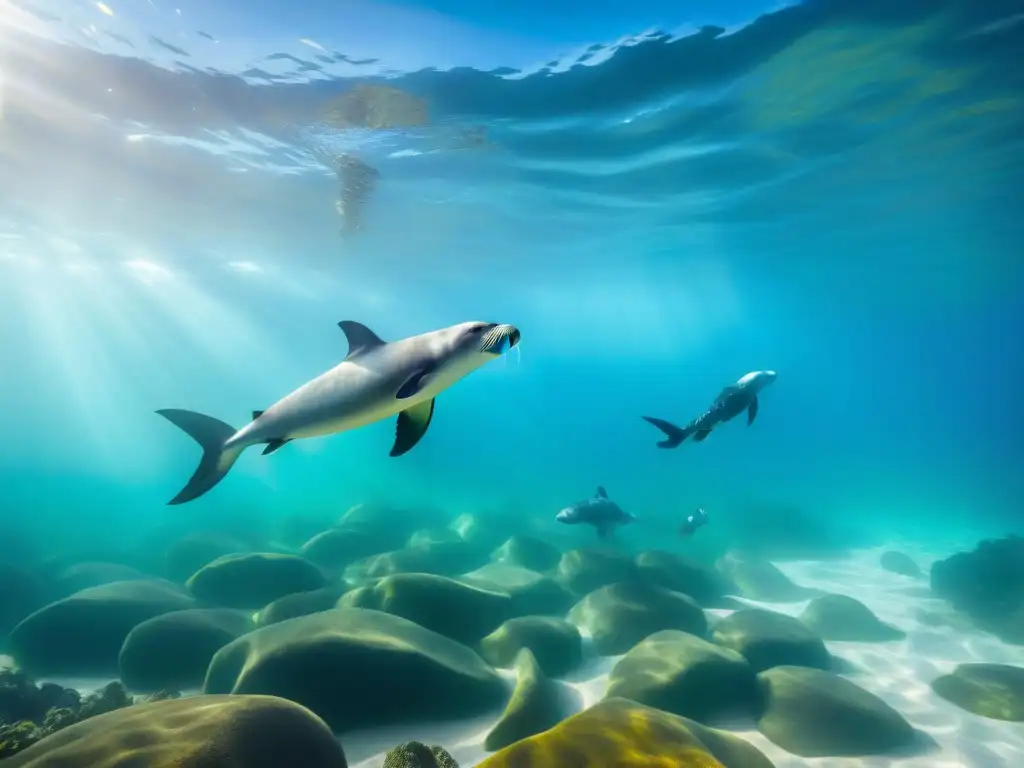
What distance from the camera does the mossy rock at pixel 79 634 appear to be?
6957 mm

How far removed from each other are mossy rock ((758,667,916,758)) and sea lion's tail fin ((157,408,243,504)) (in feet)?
18.7

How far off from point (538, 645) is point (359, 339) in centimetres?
513

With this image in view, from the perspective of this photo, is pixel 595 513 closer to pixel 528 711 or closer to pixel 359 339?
pixel 528 711

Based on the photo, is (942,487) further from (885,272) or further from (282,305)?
(282,305)

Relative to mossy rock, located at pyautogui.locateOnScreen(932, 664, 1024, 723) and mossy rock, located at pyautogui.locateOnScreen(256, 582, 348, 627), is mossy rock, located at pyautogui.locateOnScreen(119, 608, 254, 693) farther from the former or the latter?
mossy rock, located at pyautogui.locateOnScreen(932, 664, 1024, 723)

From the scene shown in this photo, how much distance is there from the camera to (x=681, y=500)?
31516 millimetres

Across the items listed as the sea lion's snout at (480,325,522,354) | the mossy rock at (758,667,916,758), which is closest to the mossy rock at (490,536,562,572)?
the mossy rock at (758,667,916,758)

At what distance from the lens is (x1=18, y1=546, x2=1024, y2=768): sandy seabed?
15.6ft

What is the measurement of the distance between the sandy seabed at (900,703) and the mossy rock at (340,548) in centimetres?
579

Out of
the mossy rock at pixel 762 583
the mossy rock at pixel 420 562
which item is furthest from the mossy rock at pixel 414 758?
the mossy rock at pixel 762 583

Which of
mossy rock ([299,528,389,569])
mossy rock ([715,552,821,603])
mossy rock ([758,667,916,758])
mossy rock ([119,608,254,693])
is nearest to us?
mossy rock ([758,667,916,758])

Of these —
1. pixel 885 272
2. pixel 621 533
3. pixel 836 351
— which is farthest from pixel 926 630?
pixel 836 351

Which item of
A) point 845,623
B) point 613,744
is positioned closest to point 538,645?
A: point 613,744

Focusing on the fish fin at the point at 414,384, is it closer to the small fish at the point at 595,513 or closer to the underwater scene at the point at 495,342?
the underwater scene at the point at 495,342
